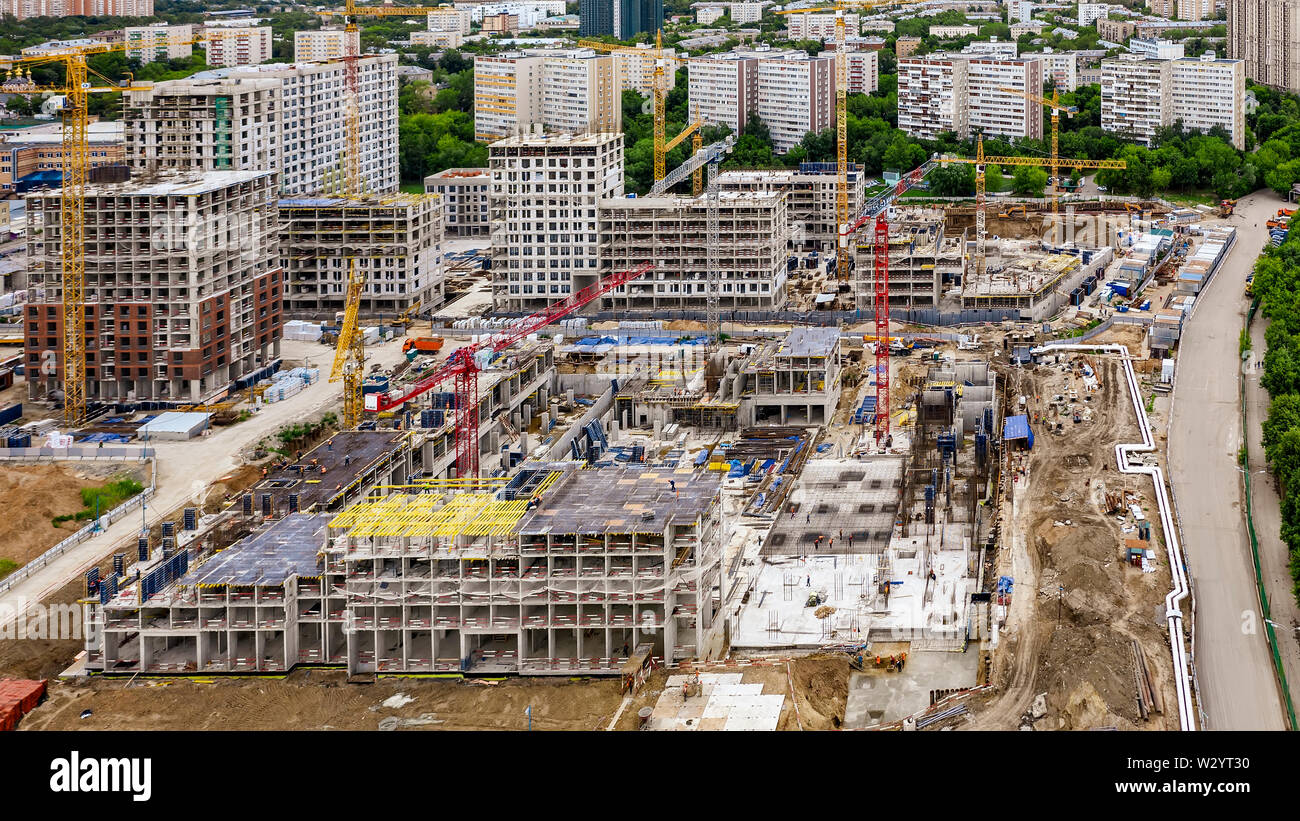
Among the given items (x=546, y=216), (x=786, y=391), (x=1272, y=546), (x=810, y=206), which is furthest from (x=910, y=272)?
(x=1272, y=546)

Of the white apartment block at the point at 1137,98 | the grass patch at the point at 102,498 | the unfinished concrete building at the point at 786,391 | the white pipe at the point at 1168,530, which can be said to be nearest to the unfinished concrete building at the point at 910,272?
the white pipe at the point at 1168,530

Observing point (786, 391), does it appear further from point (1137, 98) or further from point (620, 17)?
point (620, 17)

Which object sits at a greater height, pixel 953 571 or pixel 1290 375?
pixel 1290 375

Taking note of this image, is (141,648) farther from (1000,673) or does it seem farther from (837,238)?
(837,238)

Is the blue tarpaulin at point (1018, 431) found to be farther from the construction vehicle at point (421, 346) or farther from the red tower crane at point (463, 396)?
the construction vehicle at point (421, 346)

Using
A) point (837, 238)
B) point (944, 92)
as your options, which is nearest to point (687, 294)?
point (837, 238)

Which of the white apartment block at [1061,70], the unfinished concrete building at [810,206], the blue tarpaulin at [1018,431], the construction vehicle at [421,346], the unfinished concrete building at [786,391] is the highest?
the white apartment block at [1061,70]
